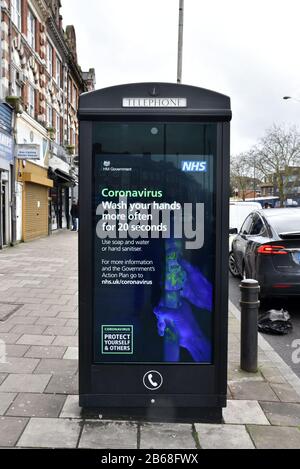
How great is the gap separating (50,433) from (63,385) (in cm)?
87

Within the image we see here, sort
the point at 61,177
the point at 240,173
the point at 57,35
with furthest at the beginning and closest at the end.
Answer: the point at 240,173
the point at 61,177
the point at 57,35

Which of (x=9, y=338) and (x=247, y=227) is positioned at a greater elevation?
(x=247, y=227)

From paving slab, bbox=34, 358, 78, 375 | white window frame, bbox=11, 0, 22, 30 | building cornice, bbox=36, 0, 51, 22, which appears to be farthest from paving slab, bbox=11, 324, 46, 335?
building cornice, bbox=36, 0, 51, 22

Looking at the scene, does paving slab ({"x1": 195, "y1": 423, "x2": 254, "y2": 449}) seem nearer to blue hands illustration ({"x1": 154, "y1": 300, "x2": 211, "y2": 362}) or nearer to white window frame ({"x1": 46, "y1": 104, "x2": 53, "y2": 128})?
blue hands illustration ({"x1": 154, "y1": 300, "x2": 211, "y2": 362})

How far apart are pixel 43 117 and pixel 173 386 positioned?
21750mm

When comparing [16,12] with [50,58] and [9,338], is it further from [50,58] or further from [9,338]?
[9,338]

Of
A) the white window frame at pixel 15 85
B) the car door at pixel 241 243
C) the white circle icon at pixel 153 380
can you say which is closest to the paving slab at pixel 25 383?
the white circle icon at pixel 153 380

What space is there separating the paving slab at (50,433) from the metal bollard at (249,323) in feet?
6.11

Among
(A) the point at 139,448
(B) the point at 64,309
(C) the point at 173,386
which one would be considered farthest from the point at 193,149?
(B) the point at 64,309

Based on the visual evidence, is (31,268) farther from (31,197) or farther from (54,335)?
(31,197)

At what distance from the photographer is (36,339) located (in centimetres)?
539

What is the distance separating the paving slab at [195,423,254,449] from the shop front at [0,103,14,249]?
13.5 meters

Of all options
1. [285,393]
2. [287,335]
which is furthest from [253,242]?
[285,393]

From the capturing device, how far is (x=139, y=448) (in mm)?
3049
